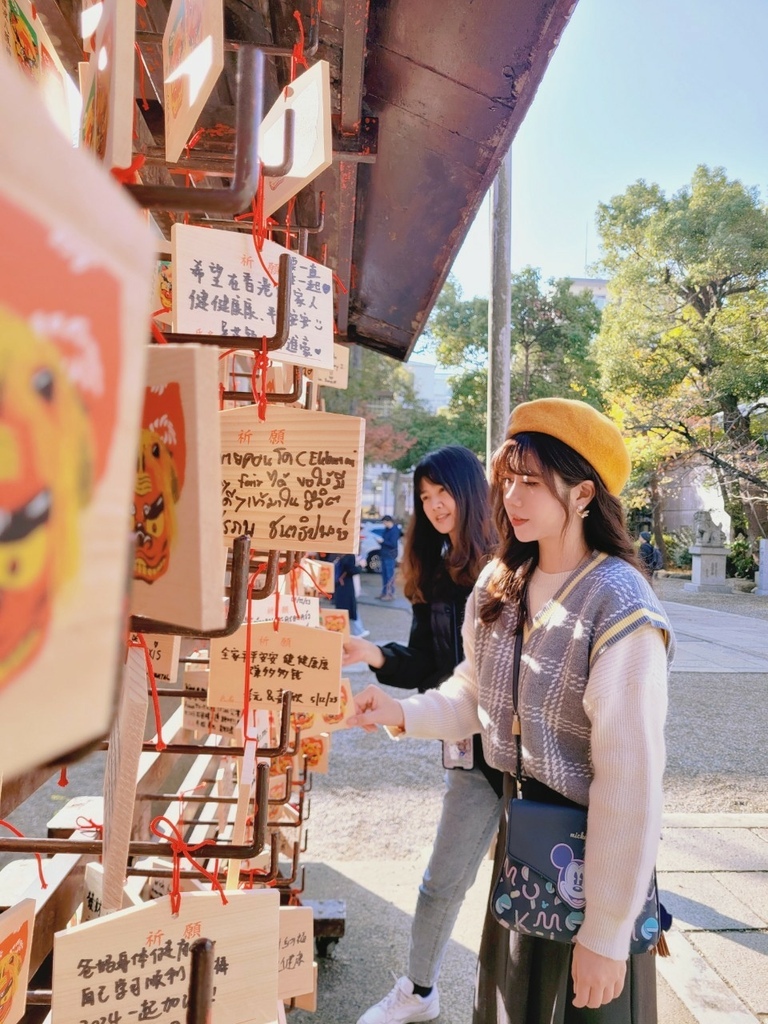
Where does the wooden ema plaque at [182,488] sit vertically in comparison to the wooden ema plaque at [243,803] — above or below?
above

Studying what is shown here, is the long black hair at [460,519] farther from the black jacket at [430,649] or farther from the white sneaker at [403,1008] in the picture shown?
the white sneaker at [403,1008]

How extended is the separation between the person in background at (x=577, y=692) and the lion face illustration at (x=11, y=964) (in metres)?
0.91

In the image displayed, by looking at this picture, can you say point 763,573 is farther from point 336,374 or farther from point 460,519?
point 336,374

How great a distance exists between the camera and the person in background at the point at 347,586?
25.1ft

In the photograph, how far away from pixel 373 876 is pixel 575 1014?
6.26 feet

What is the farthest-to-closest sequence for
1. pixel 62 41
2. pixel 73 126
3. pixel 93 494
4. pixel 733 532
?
1. pixel 733 532
2. pixel 62 41
3. pixel 73 126
4. pixel 93 494

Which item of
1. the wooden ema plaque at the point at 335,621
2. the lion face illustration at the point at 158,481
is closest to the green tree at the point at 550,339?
the wooden ema plaque at the point at 335,621

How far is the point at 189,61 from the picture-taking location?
2.35ft

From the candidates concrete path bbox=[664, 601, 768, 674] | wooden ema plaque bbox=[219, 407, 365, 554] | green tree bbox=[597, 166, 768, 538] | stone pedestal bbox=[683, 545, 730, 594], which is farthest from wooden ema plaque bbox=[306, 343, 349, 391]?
stone pedestal bbox=[683, 545, 730, 594]

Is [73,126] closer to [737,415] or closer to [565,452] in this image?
[565,452]

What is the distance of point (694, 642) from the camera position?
9.64m

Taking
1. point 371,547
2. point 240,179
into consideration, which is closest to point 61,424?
point 240,179

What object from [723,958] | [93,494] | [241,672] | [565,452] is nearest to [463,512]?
[565,452]

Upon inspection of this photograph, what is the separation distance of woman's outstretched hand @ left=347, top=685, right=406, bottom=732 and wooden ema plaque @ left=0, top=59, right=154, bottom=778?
63.5 inches
